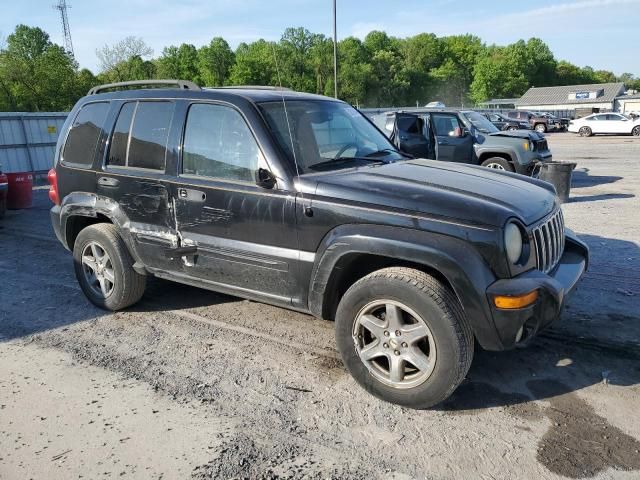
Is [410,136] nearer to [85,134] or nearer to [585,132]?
[85,134]

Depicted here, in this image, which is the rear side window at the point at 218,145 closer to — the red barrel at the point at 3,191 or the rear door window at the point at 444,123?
the red barrel at the point at 3,191

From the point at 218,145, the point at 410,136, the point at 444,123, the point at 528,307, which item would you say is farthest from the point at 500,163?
the point at 528,307

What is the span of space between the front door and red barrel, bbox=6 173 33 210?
736 cm

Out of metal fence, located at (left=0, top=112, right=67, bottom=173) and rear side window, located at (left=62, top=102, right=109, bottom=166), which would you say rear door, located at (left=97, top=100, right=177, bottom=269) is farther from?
metal fence, located at (left=0, top=112, right=67, bottom=173)

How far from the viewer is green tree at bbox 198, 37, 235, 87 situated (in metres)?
85.7

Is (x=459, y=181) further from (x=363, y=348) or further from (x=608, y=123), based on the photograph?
(x=608, y=123)

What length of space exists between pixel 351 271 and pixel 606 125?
35.0 metres

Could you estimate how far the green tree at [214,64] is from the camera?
8569cm

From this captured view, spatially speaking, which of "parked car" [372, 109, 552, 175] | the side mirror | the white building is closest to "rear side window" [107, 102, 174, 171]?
the side mirror

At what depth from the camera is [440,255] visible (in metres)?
3.04

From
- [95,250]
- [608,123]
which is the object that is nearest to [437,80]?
[608,123]

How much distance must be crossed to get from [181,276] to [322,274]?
145 centimetres

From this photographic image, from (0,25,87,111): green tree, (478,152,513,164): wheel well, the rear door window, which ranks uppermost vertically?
(0,25,87,111): green tree

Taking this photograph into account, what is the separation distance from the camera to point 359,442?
299 cm
